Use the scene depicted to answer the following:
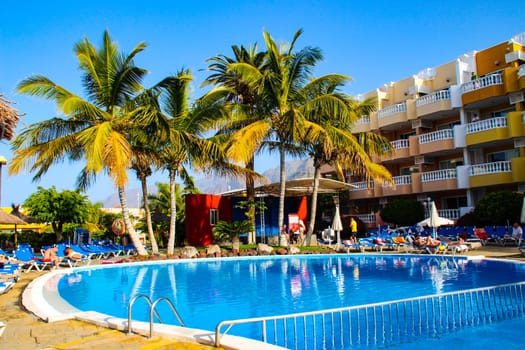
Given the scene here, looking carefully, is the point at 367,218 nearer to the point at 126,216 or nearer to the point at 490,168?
the point at 490,168

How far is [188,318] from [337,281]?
5592 mm

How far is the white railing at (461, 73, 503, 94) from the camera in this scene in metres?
26.2

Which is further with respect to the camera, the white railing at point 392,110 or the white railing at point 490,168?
the white railing at point 392,110

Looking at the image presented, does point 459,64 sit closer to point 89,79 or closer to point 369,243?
point 369,243

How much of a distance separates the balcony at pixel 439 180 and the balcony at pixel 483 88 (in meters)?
4.32

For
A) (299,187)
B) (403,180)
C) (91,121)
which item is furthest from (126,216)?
(403,180)

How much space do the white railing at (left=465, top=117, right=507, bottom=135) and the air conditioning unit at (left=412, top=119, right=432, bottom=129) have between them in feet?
12.5

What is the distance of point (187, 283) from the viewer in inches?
534

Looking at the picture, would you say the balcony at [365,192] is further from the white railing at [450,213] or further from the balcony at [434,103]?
the balcony at [434,103]

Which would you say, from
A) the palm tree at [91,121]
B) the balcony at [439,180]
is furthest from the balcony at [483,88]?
the palm tree at [91,121]

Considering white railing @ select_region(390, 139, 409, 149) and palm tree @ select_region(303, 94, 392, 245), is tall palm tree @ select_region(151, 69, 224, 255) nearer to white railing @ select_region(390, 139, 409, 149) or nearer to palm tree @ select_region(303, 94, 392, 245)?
palm tree @ select_region(303, 94, 392, 245)

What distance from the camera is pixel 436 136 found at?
28938 millimetres

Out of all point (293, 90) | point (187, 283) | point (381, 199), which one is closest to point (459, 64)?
point (381, 199)

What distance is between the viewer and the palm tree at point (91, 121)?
17438mm
